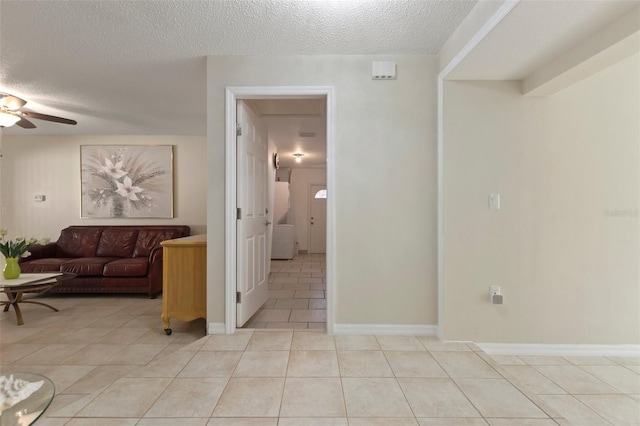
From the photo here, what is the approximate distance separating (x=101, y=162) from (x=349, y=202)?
472cm

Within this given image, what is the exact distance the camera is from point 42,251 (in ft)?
14.5

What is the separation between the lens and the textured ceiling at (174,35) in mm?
1928

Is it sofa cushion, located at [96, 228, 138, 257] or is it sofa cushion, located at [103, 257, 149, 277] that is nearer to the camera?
sofa cushion, located at [103, 257, 149, 277]

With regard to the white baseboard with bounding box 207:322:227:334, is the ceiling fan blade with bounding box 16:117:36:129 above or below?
above

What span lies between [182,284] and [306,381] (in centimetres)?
161

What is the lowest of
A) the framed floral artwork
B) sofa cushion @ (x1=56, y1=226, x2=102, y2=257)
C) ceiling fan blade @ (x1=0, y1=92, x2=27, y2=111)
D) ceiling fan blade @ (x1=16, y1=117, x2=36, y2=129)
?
sofa cushion @ (x1=56, y1=226, x2=102, y2=257)

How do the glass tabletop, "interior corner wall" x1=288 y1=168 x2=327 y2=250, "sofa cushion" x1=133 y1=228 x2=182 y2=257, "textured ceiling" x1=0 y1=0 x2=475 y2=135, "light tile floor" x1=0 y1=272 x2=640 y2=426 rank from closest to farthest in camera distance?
the glass tabletop, "light tile floor" x1=0 y1=272 x2=640 y2=426, "textured ceiling" x1=0 y1=0 x2=475 y2=135, "sofa cushion" x1=133 y1=228 x2=182 y2=257, "interior corner wall" x1=288 y1=168 x2=327 y2=250

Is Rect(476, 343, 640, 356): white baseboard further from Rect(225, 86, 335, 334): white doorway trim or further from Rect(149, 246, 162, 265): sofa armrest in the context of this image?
Rect(149, 246, 162, 265): sofa armrest

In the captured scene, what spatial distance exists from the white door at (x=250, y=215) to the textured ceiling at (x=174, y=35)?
647 millimetres

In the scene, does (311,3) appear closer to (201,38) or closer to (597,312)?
(201,38)

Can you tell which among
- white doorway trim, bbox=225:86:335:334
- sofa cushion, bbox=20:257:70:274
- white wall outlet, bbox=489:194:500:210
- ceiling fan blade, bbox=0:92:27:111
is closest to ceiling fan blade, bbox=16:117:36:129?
ceiling fan blade, bbox=0:92:27:111

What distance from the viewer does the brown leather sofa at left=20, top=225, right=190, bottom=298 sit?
13.3ft

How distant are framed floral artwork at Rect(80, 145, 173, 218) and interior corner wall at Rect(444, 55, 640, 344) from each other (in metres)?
4.67

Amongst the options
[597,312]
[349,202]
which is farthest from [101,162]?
[597,312]
